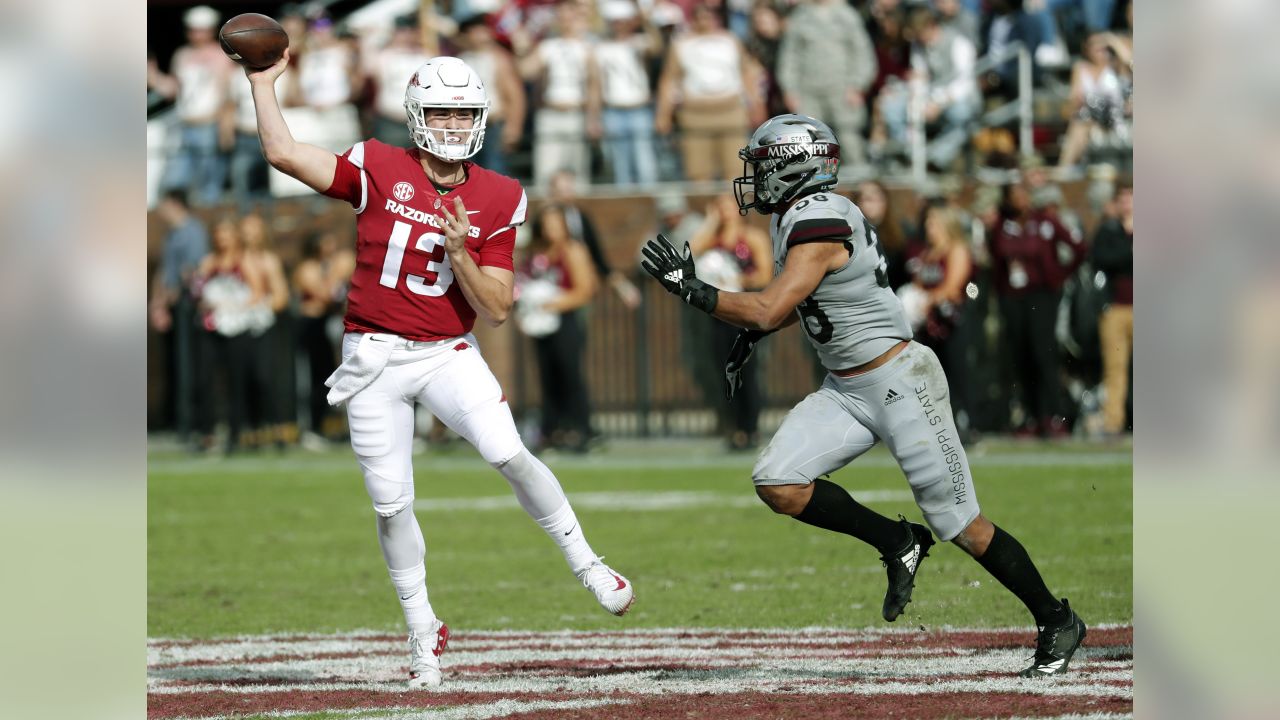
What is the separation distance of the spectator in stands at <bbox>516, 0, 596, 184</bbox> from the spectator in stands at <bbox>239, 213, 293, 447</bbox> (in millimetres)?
3184

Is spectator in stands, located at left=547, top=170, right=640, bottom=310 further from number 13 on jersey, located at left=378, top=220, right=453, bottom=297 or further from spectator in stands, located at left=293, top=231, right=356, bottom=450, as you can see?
number 13 on jersey, located at left=378, top=220, right=453, bottom=297

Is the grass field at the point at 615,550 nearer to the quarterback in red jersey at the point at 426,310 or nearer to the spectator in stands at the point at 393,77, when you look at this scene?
the quarterback in red jersey at the point at 426,310

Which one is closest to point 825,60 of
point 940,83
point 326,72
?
point 940,83

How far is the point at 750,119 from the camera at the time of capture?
18.7m

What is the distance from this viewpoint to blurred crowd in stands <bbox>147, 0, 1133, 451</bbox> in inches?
637

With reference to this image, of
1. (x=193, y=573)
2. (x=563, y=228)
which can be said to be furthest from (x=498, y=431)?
(x=563, y=228)

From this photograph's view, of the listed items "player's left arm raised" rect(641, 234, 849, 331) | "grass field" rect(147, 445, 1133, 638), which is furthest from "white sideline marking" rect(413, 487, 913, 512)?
"player's left arm raised" rect(641, 234, 849, 331)

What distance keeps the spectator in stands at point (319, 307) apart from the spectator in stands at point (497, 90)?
1.74 metres

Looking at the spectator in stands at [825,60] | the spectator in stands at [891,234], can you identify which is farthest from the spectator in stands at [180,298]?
the spectator in stands at [891,234]

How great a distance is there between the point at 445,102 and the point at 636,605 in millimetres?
3364

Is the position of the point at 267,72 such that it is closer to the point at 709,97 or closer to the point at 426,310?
the point at 426,310

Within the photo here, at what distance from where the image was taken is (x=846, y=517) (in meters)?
6.61
